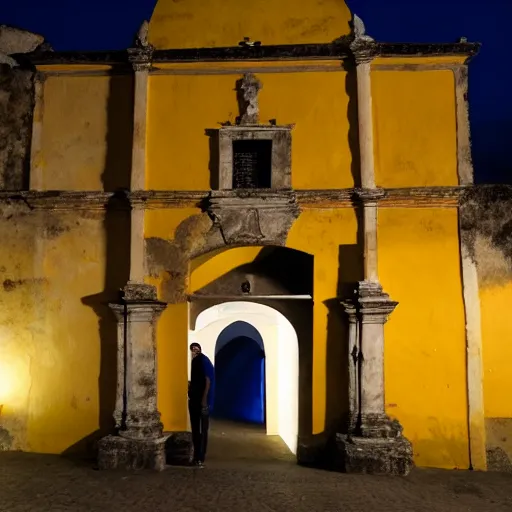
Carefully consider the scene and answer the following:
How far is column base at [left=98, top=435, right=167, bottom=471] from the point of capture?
7164 mm

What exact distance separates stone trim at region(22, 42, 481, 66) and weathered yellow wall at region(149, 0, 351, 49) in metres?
0.33

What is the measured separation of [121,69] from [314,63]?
2.66 m

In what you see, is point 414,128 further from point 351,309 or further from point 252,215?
point 351,309

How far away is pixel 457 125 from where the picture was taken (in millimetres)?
7898

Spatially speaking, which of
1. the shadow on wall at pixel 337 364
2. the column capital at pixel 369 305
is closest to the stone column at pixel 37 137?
the shadow on wall at pixel 337 364

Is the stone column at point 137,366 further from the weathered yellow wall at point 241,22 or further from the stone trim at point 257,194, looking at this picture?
the weathered yellow wall at point 241,22

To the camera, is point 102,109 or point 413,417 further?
point 102,109

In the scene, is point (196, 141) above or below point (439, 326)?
above

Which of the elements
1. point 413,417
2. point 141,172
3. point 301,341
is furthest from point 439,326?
point 141,172

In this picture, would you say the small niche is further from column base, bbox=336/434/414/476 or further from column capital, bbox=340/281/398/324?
column base, bbox=336/434/414/476

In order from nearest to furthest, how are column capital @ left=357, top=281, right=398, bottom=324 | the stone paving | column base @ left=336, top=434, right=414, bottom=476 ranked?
1. the stone paving
2. column base @ left=336, top=434, right=414, bottom=476
3. column capital @ left=357, top=281, right=398, bottom=324

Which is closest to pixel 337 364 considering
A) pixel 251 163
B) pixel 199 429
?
pixel 199 429

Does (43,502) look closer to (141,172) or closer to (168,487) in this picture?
(168,487)

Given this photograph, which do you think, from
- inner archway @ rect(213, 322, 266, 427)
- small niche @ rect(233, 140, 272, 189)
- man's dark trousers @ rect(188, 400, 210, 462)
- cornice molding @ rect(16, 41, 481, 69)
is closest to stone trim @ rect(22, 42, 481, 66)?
cornice molding @ rect(16, 41, 481, 69)
